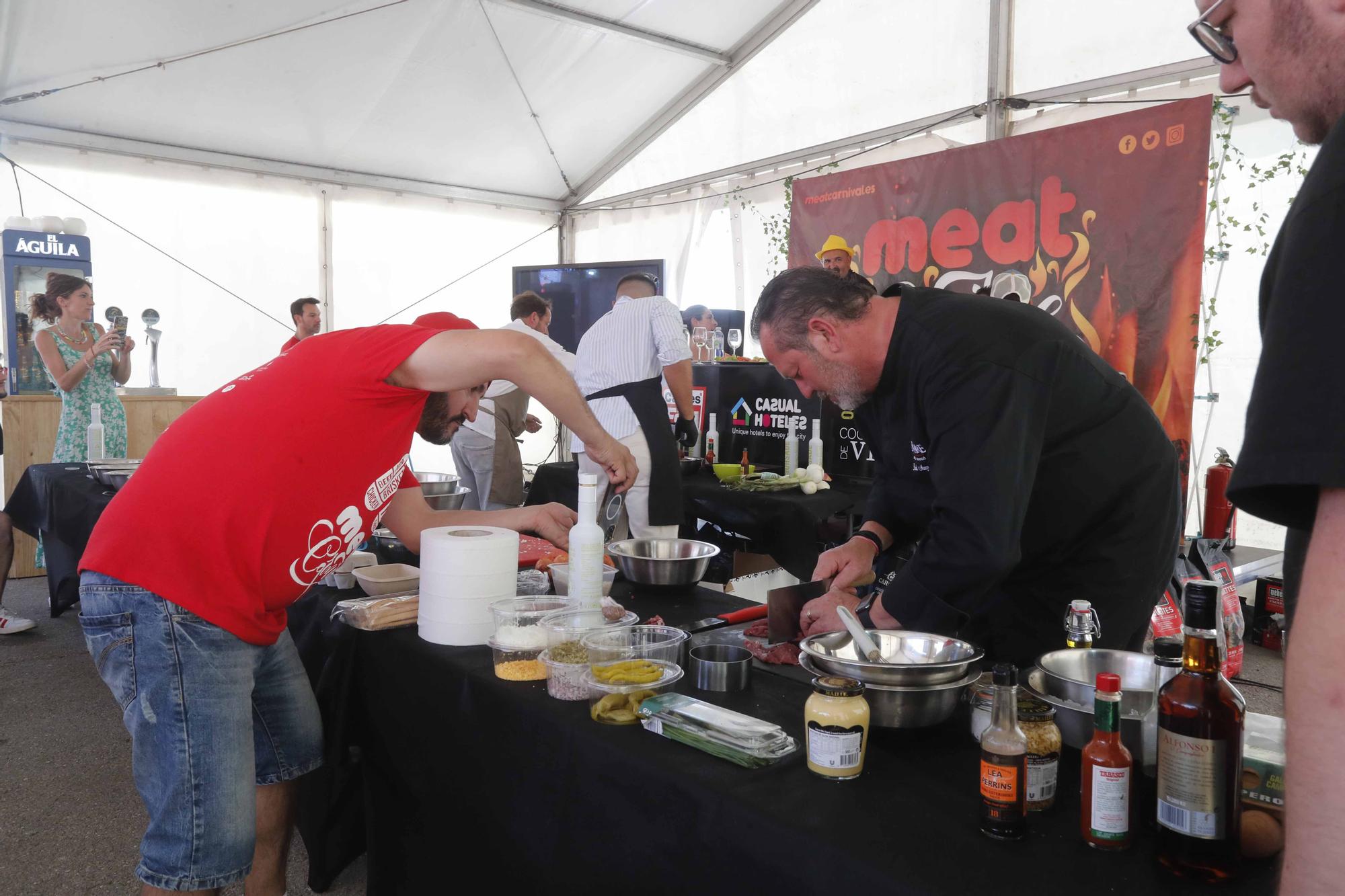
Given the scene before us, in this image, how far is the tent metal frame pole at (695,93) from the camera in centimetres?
640

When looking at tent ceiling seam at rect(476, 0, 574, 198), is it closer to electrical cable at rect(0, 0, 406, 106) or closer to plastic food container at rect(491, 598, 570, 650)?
electrical cable at rect(0, 0, 406, 106)

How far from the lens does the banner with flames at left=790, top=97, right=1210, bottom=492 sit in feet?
13.7

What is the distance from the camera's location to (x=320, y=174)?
283 inches

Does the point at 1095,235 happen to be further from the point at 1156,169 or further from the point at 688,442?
the point at 688,442

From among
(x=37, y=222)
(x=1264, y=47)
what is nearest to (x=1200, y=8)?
(x=1264, y=47)

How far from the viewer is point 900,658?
1353mm

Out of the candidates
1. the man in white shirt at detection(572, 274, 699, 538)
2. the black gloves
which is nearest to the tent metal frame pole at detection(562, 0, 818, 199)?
the man in white shirt at detection(572, 274, 699, 538)

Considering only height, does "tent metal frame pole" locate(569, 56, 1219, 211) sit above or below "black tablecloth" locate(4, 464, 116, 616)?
above

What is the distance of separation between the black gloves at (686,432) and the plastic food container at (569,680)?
3168 millimetres

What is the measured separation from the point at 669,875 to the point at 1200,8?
1.07 m

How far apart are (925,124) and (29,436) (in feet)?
19.8

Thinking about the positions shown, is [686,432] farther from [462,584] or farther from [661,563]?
[462,584]

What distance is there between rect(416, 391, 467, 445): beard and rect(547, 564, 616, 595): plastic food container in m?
0.40

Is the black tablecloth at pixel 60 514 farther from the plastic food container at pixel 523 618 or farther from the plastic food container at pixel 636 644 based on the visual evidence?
the plastic food container at pixel 636 644
